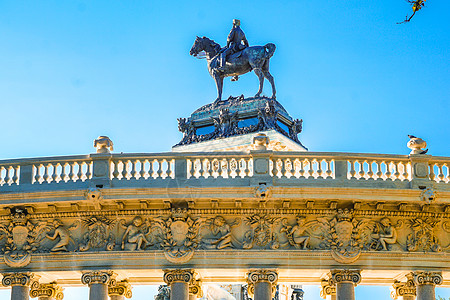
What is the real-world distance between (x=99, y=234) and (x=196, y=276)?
393cm

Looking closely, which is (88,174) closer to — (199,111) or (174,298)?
(174,298)

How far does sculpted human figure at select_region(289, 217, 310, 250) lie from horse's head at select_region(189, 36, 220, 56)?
18.2m

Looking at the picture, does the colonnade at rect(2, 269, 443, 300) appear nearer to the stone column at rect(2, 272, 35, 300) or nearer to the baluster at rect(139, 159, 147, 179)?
the stone column at rect(2, 272, 35, 300)

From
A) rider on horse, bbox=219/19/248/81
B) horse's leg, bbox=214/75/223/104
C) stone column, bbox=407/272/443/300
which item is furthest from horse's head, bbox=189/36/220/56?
stone column, bbox=407/272/443/300

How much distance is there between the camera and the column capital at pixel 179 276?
3697 centimetres

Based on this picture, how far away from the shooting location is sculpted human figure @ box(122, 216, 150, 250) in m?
37.4

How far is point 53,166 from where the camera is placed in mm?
38656

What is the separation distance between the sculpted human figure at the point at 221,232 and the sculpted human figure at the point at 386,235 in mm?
5584

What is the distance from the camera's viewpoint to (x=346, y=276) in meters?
37.1

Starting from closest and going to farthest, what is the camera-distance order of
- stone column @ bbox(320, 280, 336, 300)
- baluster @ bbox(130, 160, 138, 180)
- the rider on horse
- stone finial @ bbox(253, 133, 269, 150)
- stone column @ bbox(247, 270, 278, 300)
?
stone column @ bbox(247, 270, 278, 300)
baluster @ bbox(130, 160, 138, 180)
stone finial @ bbox(253, 133, 269, 150)
stone column @ bbox(320, 280, 336, 300)
the rider on horse

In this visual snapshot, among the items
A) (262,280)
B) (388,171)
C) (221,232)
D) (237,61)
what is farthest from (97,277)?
(237,61)

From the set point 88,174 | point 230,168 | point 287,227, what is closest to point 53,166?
point 88,174

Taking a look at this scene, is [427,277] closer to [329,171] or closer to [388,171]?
[388,171]

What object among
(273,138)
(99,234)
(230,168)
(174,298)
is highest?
(273,138)
